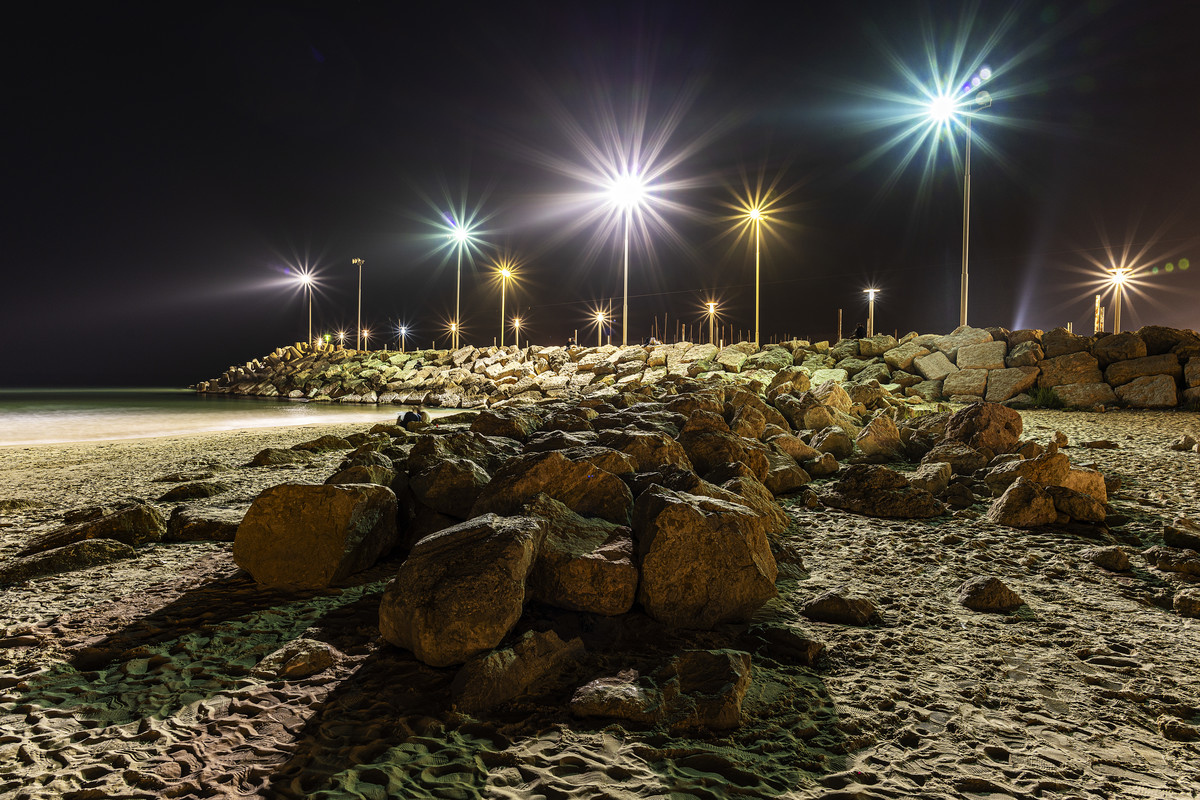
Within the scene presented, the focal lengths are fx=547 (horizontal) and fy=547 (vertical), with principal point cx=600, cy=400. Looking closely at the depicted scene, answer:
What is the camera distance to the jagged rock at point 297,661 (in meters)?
3.12

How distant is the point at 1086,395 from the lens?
13039 millimetres

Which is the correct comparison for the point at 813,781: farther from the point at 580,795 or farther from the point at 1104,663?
the point at 1104,663

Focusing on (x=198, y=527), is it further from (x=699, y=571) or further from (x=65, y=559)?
(x=699, y=571)

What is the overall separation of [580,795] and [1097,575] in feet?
14.5

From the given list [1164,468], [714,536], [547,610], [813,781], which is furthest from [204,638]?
[1164,468]

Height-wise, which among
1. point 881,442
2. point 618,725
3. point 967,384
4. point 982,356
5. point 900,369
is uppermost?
point 982,356

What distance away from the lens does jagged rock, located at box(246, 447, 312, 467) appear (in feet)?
32.2

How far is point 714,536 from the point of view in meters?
3.70

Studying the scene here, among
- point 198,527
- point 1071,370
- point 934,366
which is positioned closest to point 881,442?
point 198,527

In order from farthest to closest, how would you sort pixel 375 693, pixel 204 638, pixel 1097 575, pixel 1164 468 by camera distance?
1. pixel 1164 468
2. pixel 1097 575
3. pixel 204 638
4. pixel 375 693

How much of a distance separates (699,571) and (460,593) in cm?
154

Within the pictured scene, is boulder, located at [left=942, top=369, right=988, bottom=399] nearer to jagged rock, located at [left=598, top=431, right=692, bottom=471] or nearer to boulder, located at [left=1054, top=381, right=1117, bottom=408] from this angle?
boulder, located at [left=1054, top=381, right=1117, bottom=408]

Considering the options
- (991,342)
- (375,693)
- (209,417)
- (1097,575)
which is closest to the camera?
(375,693)

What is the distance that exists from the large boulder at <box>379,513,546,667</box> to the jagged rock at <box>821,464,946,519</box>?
4196mm
